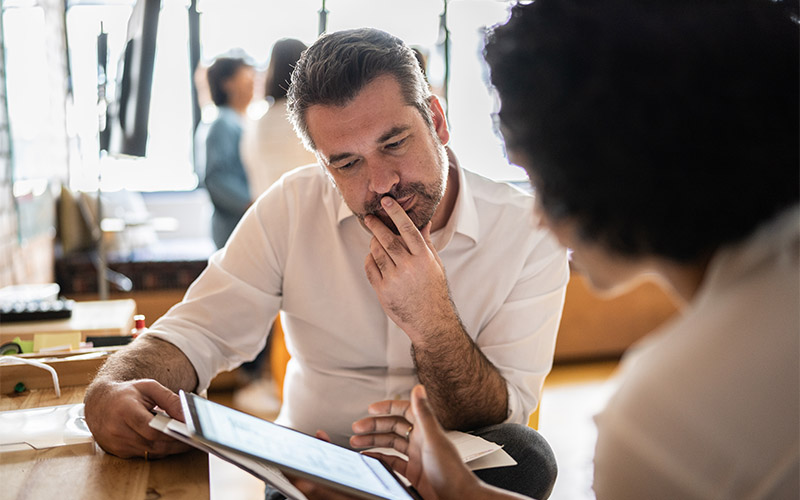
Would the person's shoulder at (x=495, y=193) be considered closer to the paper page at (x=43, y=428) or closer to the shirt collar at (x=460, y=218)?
the shirt collar at (x=460, y=218)

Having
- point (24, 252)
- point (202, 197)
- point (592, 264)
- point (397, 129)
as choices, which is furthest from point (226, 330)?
point (202, 197)

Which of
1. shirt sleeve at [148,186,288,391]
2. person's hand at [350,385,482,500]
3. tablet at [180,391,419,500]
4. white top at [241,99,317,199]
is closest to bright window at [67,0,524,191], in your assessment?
white top at [241,99,317,199]

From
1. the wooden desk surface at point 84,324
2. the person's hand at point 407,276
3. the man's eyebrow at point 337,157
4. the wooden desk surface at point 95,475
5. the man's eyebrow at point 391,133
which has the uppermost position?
the man's eyebrow at point 391,133

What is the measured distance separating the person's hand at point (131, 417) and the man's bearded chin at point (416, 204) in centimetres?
50

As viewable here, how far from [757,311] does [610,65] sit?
9.1 inches

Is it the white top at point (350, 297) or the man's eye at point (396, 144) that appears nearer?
the man's eye at point (396, 144)

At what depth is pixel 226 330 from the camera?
4.62ft

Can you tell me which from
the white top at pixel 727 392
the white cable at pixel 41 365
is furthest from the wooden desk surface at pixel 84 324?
the white top at pixel 727 392

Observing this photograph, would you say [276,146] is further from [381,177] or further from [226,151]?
[381,177]

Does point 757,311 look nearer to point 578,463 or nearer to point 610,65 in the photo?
point 610,65

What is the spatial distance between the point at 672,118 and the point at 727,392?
0.72 ft

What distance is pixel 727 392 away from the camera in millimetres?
538

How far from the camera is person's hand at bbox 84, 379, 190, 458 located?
37.5 inches

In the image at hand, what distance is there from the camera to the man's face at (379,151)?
1.25 metres
